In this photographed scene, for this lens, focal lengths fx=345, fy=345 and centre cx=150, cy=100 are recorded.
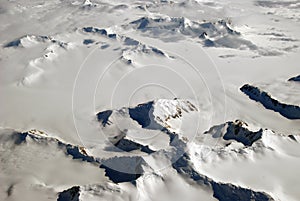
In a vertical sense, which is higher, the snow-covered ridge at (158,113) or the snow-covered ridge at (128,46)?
the snow-covered ridge at (158,113)

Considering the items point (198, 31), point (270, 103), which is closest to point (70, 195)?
point (270, 103)

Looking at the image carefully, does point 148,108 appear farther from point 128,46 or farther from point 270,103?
point 128,46

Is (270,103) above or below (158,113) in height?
below

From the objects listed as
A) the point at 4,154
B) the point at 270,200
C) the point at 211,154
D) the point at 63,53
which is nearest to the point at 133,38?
the point at 63,53

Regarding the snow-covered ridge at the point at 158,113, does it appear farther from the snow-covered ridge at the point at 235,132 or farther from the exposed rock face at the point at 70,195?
the exposed rock face at the point at 70,195

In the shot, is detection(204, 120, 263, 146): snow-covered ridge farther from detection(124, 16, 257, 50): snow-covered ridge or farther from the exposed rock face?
detection(124, 16, 257, 50): snow-covered ridge

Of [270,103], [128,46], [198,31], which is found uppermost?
[270,103]

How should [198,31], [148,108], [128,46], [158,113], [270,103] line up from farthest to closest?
[198,31] → [128,46] → [270,103] → [148,108] → [158,113]

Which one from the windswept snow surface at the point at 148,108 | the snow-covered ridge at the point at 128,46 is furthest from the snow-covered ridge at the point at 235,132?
the snow-covered ridge at the point at 128,46
